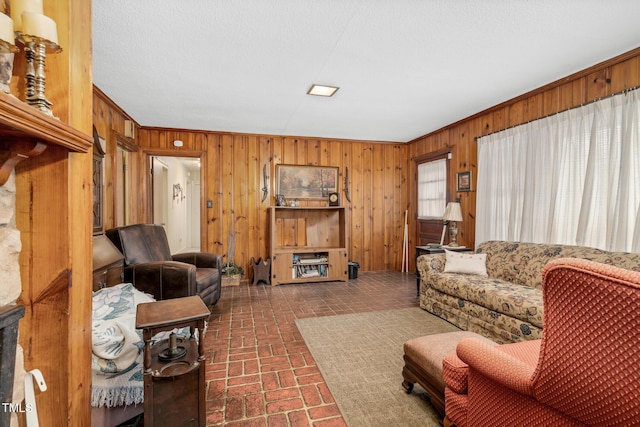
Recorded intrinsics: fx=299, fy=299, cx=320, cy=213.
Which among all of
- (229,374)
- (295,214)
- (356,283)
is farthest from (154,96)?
(356,283)

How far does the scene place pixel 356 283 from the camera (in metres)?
4.87

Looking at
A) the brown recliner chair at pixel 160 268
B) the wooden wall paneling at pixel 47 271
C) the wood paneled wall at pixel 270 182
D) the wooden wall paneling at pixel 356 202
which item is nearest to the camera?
the wooden wall paneling at pixel 47 271

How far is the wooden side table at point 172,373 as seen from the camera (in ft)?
4.52

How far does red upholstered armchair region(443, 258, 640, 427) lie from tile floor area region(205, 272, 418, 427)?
1019 millimetres

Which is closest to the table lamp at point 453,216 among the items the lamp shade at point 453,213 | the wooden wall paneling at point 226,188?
the lamp shade at point 453,213

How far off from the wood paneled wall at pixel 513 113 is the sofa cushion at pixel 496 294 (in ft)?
4.35

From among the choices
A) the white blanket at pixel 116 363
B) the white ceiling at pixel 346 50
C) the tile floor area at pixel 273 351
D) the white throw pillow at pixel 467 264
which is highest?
the white ceiling at pixel 346 50

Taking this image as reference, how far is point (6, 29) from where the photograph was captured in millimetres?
761

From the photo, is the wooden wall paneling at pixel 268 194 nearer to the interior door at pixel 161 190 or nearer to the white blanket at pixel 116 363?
the interior door at pixel 161 190

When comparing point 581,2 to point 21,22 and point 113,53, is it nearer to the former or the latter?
point 21,22

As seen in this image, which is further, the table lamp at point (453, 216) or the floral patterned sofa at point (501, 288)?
the table lamp at point (453, 216)

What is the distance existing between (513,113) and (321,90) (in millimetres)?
2305

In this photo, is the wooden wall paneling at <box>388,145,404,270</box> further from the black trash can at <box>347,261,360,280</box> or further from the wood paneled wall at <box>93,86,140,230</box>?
the wood paneled wall at <box>93,86,140,230</box>

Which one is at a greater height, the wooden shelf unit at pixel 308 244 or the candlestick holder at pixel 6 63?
the candlestick holder at pixel 6 63
